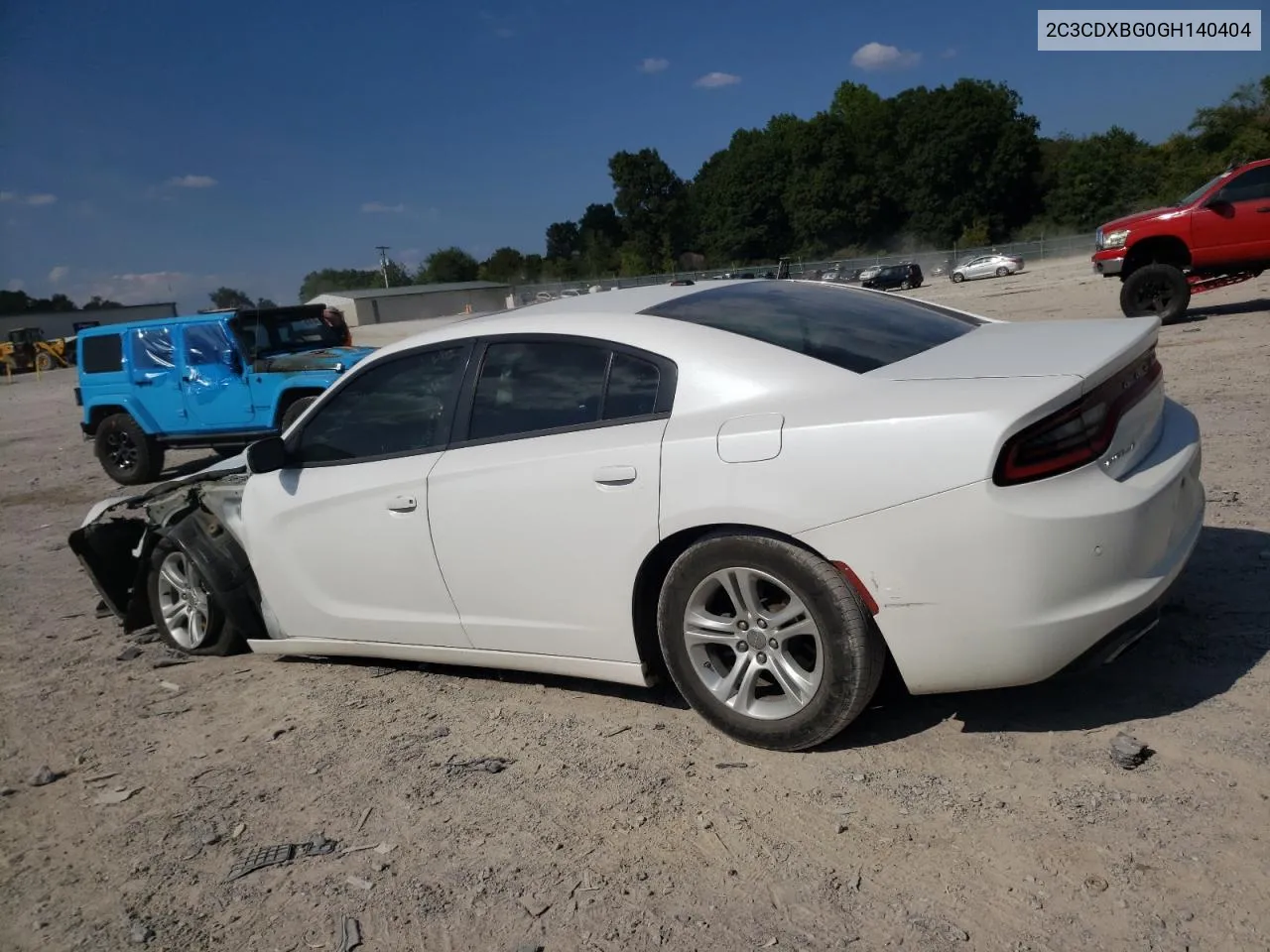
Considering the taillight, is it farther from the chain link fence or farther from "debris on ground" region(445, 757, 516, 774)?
the chain link fence

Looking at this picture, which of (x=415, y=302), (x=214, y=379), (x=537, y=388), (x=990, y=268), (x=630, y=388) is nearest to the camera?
(x=630, y=388)

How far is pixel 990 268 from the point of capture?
4759 cm

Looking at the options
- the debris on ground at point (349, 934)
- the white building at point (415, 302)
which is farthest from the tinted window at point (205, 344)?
the white building at point (415, 302)

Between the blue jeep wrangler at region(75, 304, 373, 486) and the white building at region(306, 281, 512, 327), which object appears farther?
the white building at region(306, 281, 512, 327)

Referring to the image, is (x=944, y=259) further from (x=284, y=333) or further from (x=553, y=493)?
(x=553, y=493)

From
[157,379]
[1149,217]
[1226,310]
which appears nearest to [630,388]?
[157,379]

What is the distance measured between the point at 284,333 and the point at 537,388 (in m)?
8.60

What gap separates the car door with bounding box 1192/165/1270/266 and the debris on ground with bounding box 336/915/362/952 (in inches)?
525

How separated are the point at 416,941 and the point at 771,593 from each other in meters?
1.44

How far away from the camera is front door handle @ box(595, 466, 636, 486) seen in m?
3.21

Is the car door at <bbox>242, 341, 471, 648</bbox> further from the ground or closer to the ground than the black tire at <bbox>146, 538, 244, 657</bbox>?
further from the ground

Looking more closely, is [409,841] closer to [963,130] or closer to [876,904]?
[876,904]

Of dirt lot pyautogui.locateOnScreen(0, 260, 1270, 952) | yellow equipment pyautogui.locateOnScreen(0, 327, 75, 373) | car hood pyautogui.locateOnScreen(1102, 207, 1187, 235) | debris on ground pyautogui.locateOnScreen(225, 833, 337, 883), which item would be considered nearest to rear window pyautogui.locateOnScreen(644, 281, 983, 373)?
dirt lot pyautogui.locateOnScreen(0, 260, 1270, 952)

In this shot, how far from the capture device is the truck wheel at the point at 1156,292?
499 inches
